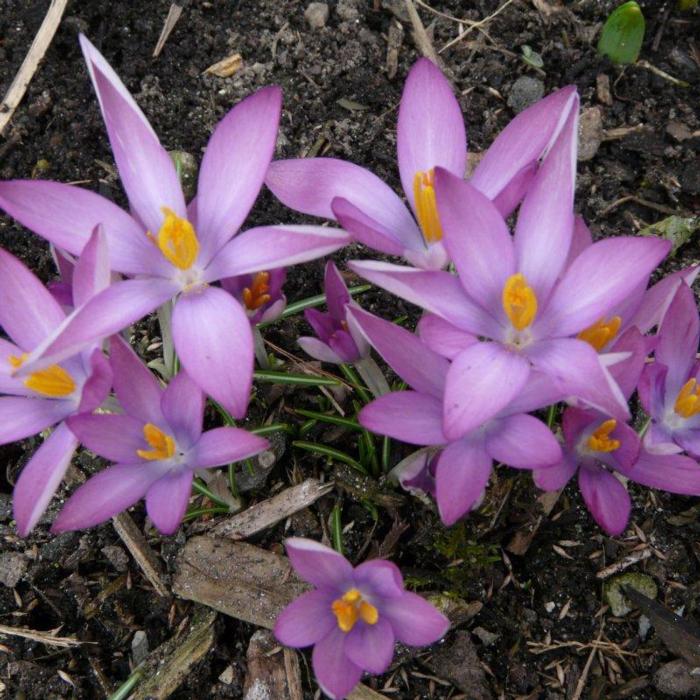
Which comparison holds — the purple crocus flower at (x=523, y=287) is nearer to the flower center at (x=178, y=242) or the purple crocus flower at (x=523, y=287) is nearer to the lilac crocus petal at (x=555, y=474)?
the lilac crocus petal at (x=555, y=474)

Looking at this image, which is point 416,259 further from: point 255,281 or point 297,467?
point 297,467

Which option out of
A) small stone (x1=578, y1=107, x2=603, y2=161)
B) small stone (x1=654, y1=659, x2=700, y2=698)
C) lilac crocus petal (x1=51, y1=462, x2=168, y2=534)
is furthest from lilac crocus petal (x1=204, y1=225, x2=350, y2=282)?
small stone (x1=578, y1=107, x2=603, y2=161)

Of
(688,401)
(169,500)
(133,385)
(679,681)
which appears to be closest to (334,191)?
(133,385)

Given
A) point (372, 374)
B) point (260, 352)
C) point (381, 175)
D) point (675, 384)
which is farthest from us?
point (381, 175)

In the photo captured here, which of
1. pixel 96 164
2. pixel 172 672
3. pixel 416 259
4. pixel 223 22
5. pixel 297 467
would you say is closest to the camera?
pixel 416 259

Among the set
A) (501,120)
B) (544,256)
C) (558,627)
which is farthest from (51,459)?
(501,120)

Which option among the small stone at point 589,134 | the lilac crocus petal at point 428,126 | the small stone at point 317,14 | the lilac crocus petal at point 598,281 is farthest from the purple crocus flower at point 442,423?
the small stone at point 317,14

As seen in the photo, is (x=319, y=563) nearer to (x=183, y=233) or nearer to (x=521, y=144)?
(x=183, y=233)
